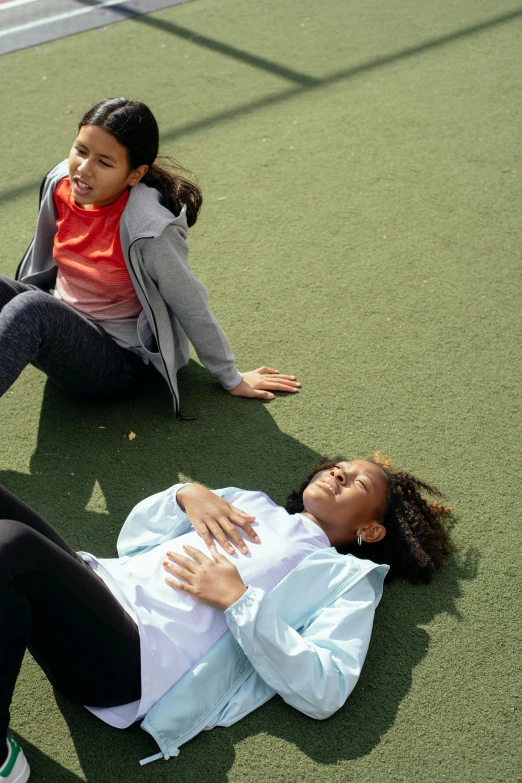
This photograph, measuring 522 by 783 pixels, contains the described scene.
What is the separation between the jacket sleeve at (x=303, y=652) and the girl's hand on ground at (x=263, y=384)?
1126 mm

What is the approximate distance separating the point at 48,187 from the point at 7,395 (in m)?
0.78

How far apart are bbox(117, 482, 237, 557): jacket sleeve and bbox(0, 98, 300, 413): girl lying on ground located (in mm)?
566

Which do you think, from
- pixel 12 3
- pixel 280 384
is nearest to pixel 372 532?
pixel 280 384

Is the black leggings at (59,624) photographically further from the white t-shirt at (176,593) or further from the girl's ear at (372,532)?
the girl's ear at (372,532)

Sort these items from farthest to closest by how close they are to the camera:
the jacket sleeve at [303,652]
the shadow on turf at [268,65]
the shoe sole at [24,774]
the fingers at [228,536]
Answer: the shadow on turf at [268,65] < the fingers at [228,536] < the jacket sleeve at [303,652] < the shoe sole at [24,774]

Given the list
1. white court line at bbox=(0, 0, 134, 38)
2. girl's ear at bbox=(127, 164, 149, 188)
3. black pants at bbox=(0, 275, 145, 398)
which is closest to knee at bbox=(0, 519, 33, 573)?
black pants at bbox=(0, 275, 145, 398)

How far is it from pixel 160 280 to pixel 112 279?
20 cm

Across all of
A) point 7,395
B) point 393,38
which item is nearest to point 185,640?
point 7,395

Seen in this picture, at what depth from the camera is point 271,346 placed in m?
Answer: 3.34

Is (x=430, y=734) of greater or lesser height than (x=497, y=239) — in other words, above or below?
below

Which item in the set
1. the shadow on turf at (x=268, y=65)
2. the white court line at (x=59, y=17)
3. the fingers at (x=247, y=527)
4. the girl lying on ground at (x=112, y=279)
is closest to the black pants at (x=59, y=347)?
the girl lying on ground at (x=112, y=279)

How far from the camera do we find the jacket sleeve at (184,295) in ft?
8.95

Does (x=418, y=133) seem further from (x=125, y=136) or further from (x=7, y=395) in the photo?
(x=7, y=395)

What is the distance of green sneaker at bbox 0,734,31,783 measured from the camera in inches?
74.0
